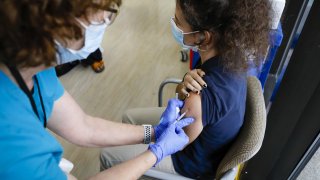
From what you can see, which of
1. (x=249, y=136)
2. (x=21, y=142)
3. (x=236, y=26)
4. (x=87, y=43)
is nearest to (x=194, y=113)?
(x=249, y=136)

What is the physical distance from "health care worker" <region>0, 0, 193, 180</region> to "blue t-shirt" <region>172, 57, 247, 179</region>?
0.09m

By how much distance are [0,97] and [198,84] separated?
2.02ft

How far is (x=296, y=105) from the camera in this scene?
1.22 meters

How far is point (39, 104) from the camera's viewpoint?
0.92 metres

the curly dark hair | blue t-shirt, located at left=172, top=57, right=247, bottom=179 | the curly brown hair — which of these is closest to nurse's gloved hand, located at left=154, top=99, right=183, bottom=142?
blue t-shirt, located at left=172, top=57, right=247, bottom=179

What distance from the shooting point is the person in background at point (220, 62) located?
3.42 ft

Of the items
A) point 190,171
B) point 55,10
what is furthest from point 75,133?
point 55,10

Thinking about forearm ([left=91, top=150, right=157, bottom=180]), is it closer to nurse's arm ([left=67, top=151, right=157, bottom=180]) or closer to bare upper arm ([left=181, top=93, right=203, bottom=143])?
nurse's arm ([left=67, top=151, right=157, bottom=180])

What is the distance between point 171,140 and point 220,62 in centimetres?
33

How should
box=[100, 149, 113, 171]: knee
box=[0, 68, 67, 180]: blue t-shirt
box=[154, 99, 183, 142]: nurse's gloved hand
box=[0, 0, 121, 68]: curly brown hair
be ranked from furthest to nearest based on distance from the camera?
box=[100, 149, 113, 171]: knee → box=[154, 99, 183, 142]: nurse's gloved hand → box=[0, 68, 67, 180]: blue t-shirt → box=[0, 0, 121, 68]: curly brown hair

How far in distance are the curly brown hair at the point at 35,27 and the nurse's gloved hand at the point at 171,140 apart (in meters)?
0.51

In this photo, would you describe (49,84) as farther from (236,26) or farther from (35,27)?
(236,26)

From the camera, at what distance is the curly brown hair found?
1.89 ft

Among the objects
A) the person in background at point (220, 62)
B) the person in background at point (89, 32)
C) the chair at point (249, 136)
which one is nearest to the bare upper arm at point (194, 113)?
the person in background at point (220, 62)
